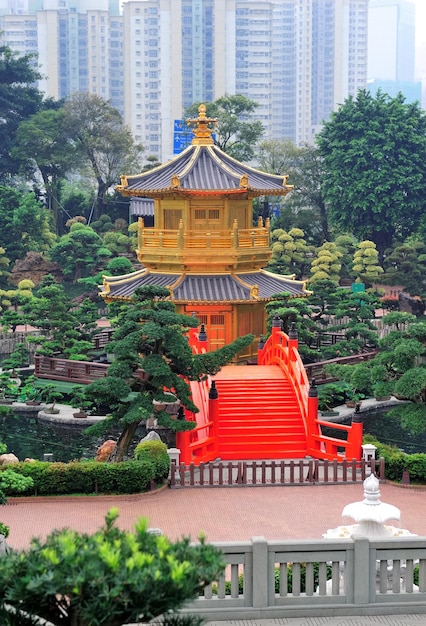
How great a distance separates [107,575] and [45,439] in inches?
851

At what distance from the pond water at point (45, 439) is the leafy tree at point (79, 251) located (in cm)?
2128

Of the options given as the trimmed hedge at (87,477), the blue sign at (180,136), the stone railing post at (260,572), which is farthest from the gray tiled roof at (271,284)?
the blue sign at (180,136)

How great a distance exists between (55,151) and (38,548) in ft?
191

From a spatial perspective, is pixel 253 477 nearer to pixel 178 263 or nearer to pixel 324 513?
pixel 324 513

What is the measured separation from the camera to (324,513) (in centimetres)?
1978

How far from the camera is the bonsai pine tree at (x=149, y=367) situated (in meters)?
21.7

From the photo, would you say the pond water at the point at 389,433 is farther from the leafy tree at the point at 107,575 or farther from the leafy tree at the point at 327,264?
the leafy tree at the point at 107,575

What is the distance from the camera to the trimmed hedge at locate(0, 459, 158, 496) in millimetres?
20359

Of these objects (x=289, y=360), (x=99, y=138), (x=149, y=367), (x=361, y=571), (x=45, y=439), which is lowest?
(x=45, y=439)

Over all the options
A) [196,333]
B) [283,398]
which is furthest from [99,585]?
[196,333]

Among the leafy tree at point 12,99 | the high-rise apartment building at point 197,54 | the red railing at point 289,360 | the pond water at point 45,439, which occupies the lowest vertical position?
the pond water at point 45,439

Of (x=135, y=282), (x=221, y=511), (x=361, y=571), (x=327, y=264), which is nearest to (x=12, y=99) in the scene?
(x=327, y=264)

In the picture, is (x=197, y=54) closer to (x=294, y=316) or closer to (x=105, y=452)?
(x=294, y=316)

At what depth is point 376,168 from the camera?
5844 centimetres
